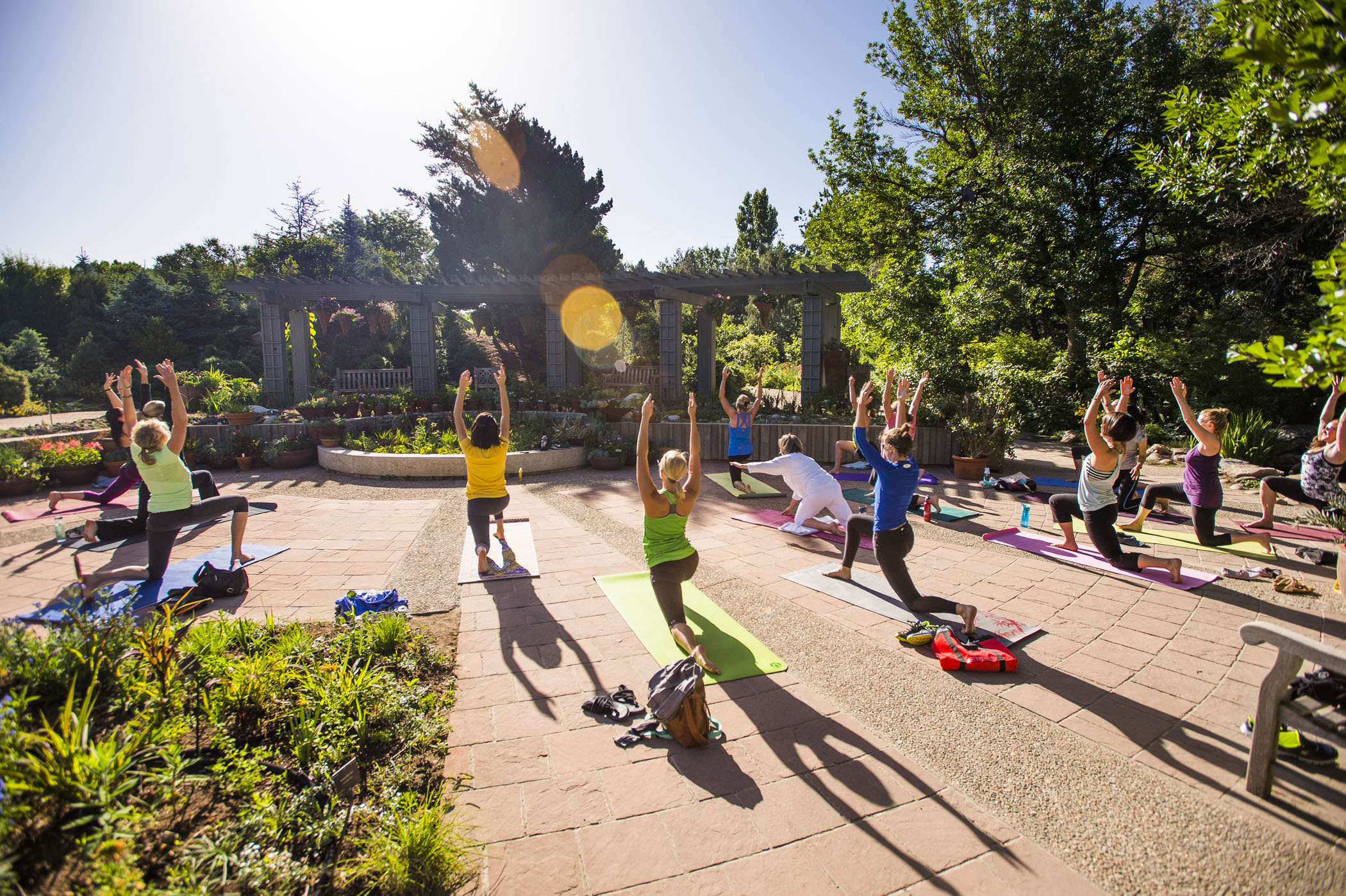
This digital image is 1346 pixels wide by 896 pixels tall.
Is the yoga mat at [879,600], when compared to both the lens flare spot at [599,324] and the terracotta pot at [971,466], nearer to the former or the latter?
the terracotta pot at [971,466]

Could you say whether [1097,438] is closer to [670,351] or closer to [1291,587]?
[1291,587]

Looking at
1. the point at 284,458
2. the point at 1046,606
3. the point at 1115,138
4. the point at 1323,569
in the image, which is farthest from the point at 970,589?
the point at 1115,138

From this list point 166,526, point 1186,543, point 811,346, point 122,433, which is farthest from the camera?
point 811,346

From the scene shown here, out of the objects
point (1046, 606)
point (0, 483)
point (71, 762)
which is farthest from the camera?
point (0, 483)

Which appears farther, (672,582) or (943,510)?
(943,510)

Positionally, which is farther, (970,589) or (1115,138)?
(1115,138)

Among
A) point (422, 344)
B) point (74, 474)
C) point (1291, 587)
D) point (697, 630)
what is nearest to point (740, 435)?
point (697, 630)

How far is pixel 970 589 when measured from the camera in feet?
17.4

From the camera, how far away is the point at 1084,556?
6.07 meters

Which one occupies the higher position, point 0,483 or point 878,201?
point 878,201

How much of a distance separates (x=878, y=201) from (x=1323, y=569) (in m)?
15.4

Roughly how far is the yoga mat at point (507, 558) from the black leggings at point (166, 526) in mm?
2187

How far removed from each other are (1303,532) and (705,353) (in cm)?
1322

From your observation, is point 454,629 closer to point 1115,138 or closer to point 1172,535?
point 1172,535
